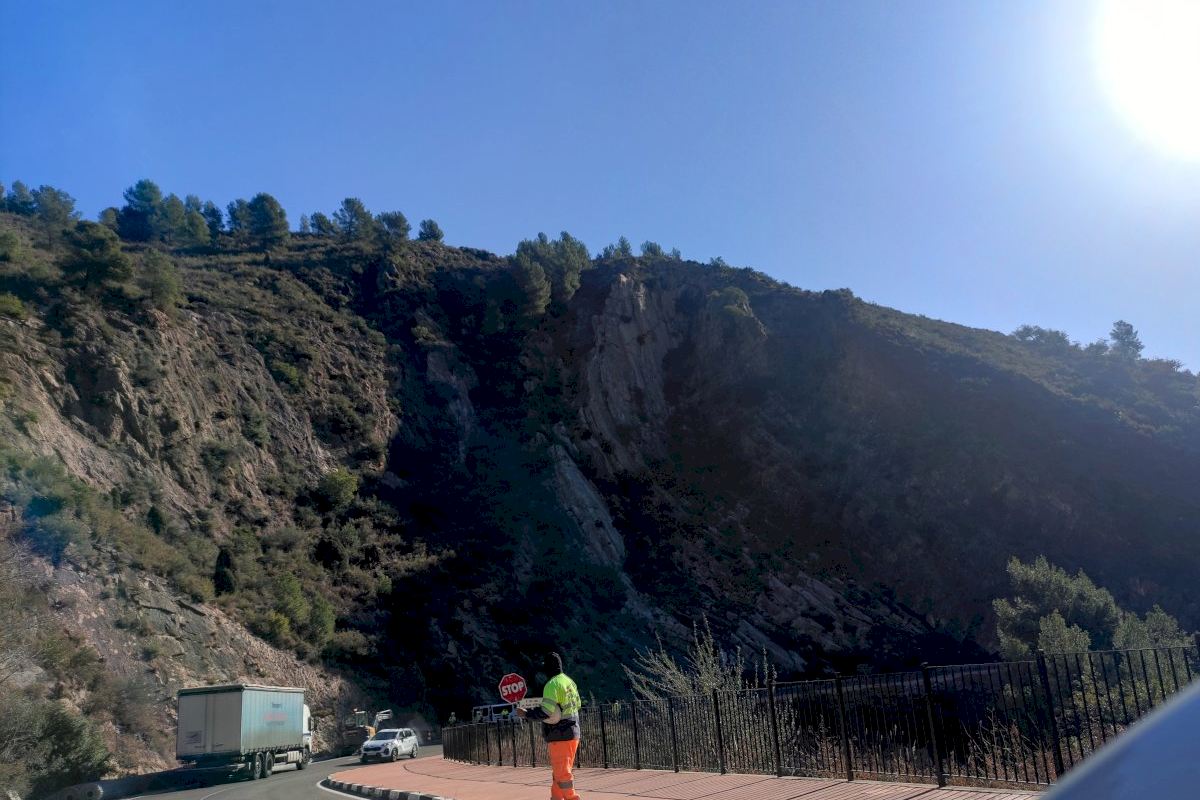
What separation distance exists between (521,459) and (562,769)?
44.9 metres

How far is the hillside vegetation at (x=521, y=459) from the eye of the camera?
34188 millimetres

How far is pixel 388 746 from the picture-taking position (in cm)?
2714

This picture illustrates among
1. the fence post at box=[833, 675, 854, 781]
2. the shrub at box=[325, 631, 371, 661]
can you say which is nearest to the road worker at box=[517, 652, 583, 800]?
the fence post at box=[833, 675, 854, 781]

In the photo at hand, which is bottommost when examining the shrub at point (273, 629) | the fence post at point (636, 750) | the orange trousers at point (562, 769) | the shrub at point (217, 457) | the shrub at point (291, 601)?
the fence post at point (636, 750)

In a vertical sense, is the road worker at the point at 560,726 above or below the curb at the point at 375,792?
above

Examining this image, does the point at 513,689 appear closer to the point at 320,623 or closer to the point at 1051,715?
the point at 1051,715

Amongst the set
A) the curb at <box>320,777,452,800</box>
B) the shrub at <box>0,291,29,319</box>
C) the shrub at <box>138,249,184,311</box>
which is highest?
the shrub at <box>138,249,184,311</box>

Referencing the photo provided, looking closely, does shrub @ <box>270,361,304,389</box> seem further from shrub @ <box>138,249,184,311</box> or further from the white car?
the white car

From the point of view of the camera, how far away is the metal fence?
320 inches

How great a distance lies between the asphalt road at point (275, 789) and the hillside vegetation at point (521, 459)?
4.32 metres

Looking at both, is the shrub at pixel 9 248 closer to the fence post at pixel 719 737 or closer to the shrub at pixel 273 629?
the shrub at pixel 273 629

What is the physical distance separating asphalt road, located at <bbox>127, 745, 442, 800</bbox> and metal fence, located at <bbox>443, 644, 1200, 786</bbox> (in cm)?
633

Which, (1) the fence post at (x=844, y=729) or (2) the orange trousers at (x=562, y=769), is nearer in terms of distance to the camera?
(2) the orange trousers at (x=562, y=769)

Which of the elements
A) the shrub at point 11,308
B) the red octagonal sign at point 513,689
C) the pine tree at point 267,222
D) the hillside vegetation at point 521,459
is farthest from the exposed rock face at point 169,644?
the pine tree at point 267,222
